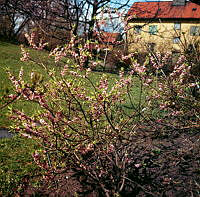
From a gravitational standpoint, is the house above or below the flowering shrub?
above

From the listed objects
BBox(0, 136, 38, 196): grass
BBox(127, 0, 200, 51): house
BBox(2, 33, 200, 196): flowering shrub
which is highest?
BBox(127, 0, 200, 51): house

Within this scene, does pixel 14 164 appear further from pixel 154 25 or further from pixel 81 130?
pixel 154 25

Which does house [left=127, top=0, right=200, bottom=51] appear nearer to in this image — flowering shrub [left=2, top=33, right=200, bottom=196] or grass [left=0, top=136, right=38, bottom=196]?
flowering shrub [left=2, top=33, right=200, bottom=196]

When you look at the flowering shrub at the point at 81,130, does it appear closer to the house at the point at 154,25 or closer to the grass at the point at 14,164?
the grass at the point at 14,164

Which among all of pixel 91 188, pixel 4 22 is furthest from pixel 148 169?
pixel 4 22

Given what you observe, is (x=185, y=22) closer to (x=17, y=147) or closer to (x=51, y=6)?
(x=51, y=6)

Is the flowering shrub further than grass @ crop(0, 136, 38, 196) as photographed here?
No

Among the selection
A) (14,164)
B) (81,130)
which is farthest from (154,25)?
(14,164)

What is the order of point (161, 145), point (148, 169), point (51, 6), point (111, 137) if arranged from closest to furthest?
point (111, 137), point (148, 169), point (161, 145), point (51, 6)

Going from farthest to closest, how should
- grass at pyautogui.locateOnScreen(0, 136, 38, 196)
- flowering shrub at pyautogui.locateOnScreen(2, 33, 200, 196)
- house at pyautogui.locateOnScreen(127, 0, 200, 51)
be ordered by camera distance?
house at pyautogui.locateOnScreen(127, 0, 200, 51) < grass at pyautogui.locateOnScreen(0, 136, 38, 196) < flowering shrub at pyautogui.locateOnScreen(2, 33, 200, 196)

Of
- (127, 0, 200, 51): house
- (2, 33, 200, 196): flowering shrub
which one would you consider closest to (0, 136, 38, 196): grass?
(2, 33, 200, 196): flowering shrub

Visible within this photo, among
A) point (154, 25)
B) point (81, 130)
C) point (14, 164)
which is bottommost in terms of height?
point (14, 164)

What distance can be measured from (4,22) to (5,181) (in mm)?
25776

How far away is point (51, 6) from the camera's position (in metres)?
7.88
